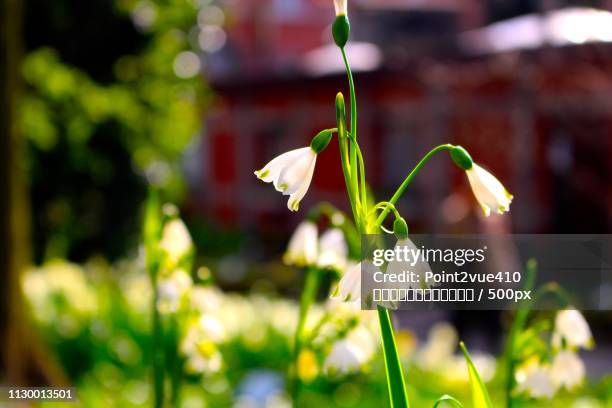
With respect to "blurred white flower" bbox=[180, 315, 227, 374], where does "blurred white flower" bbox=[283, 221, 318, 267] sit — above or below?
above

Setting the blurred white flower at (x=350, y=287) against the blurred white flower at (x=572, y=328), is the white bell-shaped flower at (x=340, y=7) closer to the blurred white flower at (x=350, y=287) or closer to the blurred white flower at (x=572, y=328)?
the blurred white flower at (x=350, y=287)

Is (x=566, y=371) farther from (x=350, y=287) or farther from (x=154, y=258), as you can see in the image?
(x=154, y=258)

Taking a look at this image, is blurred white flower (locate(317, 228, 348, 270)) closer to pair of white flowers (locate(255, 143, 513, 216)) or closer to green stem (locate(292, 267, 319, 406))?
green stem (locate(292, 267, 319, 406))

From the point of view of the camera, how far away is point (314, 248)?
1.50 meters

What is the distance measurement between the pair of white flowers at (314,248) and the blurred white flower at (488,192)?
0.48 metres

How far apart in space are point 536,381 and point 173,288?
1.81 ft

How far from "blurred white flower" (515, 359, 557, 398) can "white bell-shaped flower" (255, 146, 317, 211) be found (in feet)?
1.79

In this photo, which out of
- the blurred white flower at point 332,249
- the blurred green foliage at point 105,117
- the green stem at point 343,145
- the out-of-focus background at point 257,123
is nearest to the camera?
the green stem at point 343,145

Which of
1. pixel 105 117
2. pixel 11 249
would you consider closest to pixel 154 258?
pixel 11 249

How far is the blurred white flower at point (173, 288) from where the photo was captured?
1.51 m

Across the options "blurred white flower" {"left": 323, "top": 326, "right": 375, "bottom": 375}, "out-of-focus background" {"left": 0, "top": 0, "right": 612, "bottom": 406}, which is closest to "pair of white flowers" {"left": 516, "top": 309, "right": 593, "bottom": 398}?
"blurred white flower" {"left": 323, "top": 326, "right": 375, "bottom": 375}

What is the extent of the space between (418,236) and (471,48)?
6.84 metres

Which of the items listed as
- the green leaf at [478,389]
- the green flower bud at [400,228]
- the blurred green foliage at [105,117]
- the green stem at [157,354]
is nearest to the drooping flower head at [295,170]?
the green flower bud at [400,228]

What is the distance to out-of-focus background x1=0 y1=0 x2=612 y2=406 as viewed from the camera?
19.1 ft
